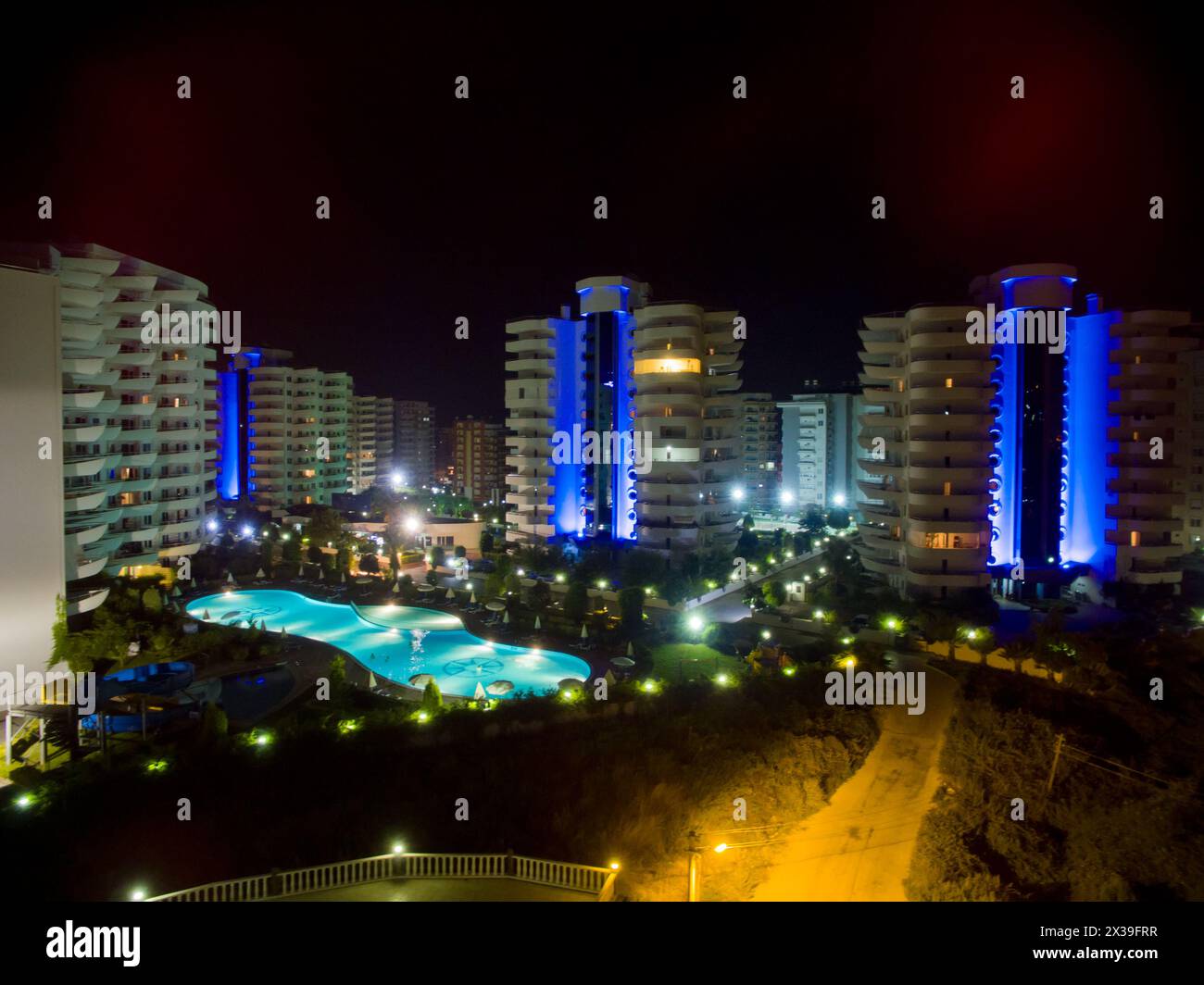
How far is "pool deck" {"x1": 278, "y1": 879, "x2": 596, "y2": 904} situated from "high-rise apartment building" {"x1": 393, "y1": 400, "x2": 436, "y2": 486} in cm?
6760

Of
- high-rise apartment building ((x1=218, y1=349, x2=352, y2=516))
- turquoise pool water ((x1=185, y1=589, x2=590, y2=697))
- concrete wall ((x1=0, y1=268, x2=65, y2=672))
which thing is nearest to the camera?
concrete wall ((x1=0, y1=268, x2=65, y2=672))

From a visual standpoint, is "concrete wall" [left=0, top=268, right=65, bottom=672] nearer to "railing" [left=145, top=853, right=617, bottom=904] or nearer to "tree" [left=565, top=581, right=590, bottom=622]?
"railing" [left=145, top=853, right=617, bottom=904]

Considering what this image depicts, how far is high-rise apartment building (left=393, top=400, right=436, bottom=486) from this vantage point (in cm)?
7500

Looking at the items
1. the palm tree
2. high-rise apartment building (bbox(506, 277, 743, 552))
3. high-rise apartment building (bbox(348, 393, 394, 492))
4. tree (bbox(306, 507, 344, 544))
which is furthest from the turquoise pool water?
high-rise apartment building (bbox(348, 393, 394, 492))

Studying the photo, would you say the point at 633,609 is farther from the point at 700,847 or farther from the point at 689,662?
the point at 700,847

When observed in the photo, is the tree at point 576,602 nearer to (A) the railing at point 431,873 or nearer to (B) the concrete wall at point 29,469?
(B) the concrete wall at point 29,469

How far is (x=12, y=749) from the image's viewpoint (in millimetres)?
12922

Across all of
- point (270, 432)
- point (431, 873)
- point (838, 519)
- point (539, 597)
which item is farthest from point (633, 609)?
point (270, 432)

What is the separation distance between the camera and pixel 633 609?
22.3 m

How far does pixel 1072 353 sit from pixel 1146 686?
1672 centimetres

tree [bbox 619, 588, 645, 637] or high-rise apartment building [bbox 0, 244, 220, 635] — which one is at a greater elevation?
high-rise apartment building [bbox 0, 244, 220, 635]

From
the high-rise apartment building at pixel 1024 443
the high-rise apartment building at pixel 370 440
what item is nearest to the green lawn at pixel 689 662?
the high-rise apartment building at pixel 1024 443

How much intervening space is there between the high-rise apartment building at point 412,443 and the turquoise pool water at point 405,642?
47174mm
